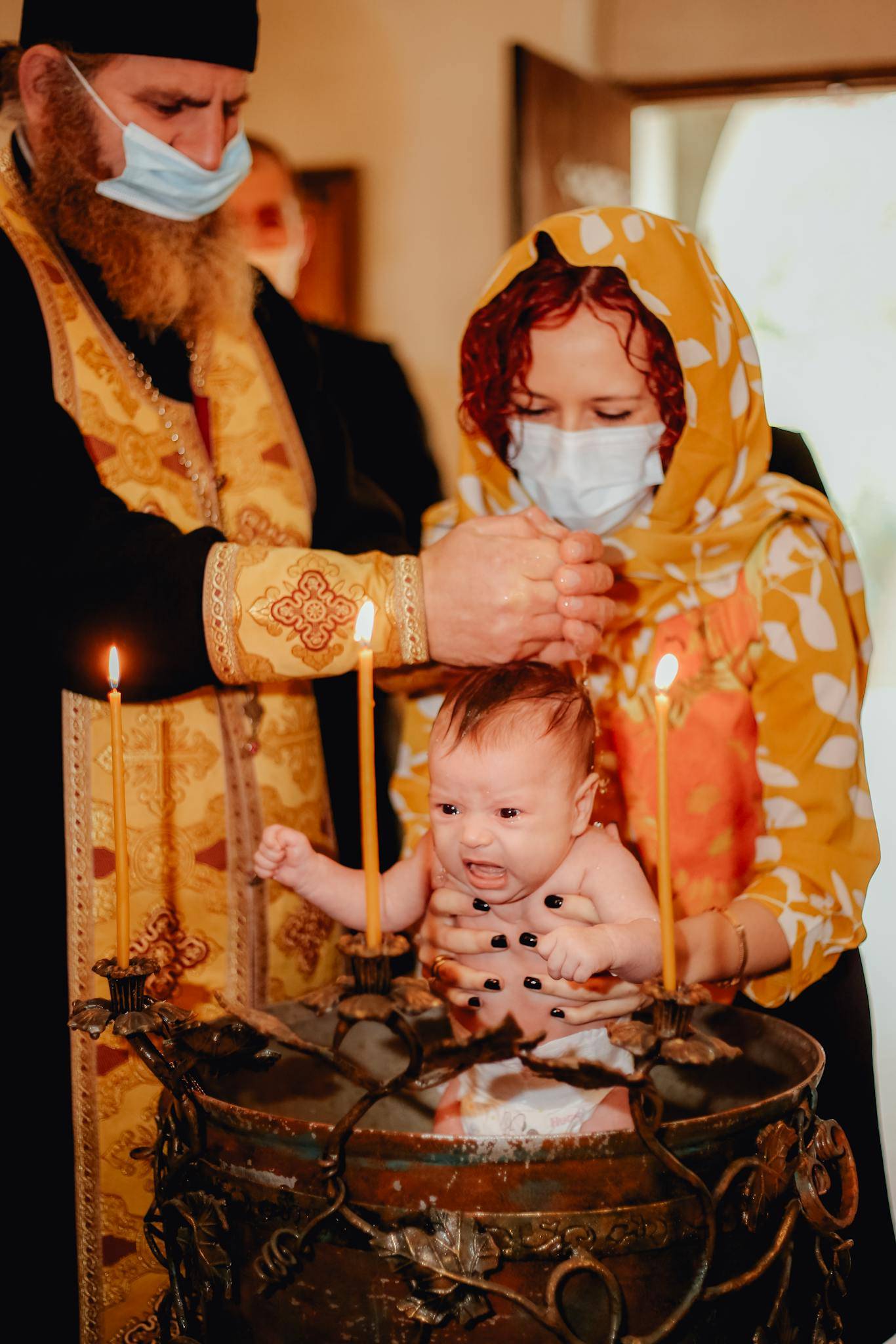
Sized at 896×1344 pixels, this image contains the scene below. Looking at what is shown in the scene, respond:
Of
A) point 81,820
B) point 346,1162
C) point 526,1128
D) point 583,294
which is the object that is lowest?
point 526,1128

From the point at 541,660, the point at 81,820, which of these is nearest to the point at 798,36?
the point at 541,660

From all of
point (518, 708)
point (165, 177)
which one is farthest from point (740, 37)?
point (518, 708)

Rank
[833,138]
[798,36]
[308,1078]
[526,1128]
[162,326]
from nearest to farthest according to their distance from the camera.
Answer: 1. [526,1128]
2. [308,1078]
3. [162,326]
4. [798,36]
5. [833,138]

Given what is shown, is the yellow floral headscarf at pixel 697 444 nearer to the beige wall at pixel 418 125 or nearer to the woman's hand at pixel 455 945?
the woman's hand at pixel 455 945

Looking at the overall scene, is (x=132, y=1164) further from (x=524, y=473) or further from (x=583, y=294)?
(x=583, y=294)

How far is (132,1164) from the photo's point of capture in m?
1.72

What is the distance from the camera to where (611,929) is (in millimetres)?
1275

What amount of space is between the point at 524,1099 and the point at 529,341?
0.93m

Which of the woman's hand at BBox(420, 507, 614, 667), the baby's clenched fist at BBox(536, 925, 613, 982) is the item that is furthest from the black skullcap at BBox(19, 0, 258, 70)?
the baby's clenched fist at BBox(536, 925, 613, 982)

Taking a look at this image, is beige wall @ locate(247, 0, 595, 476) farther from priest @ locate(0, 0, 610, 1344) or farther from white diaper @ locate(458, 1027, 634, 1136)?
white diaper @ locate(458, 1027, 634, 1136)

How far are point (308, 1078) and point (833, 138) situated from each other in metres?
2.85

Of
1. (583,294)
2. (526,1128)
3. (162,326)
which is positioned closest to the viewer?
(526,1128)

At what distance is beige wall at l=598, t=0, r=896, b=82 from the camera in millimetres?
3018

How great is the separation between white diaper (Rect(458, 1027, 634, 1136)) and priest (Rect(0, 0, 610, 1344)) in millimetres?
462
